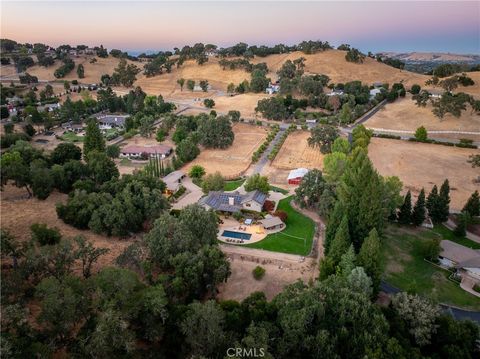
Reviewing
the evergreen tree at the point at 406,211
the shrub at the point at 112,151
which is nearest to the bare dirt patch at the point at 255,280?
the evergreen tree at the point at 406,211

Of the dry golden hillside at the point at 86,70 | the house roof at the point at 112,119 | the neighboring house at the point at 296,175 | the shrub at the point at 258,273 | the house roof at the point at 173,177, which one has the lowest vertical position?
the shrub at the point at 258,273

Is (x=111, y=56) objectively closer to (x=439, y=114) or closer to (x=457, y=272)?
(x=439, y=114)

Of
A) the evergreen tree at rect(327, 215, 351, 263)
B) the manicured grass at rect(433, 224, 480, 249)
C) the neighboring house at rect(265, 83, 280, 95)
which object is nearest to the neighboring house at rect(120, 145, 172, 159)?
the evergreen tree at rect(327, 215, 351, 263)

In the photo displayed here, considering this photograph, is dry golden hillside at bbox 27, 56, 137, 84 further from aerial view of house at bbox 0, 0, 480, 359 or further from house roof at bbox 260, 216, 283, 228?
house roof at bbox 260, 216, 283, 228

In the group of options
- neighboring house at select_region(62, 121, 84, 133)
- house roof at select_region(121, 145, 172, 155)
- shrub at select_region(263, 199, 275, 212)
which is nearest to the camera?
shrub at select_region(263, 199, 275, 212)

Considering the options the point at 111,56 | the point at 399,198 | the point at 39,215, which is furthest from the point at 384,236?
the point at 111,56

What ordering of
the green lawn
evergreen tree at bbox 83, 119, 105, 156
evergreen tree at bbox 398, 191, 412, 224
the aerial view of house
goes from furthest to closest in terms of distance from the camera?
evergreen tree at bbox 83, 119, 105, 156 < evergreen tree at bbox 398, 191, 412, 224 < the green lawn < the aerial view of house

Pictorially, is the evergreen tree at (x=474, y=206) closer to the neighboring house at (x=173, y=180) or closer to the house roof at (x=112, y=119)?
the neighboring house at (x=173, y=180)
